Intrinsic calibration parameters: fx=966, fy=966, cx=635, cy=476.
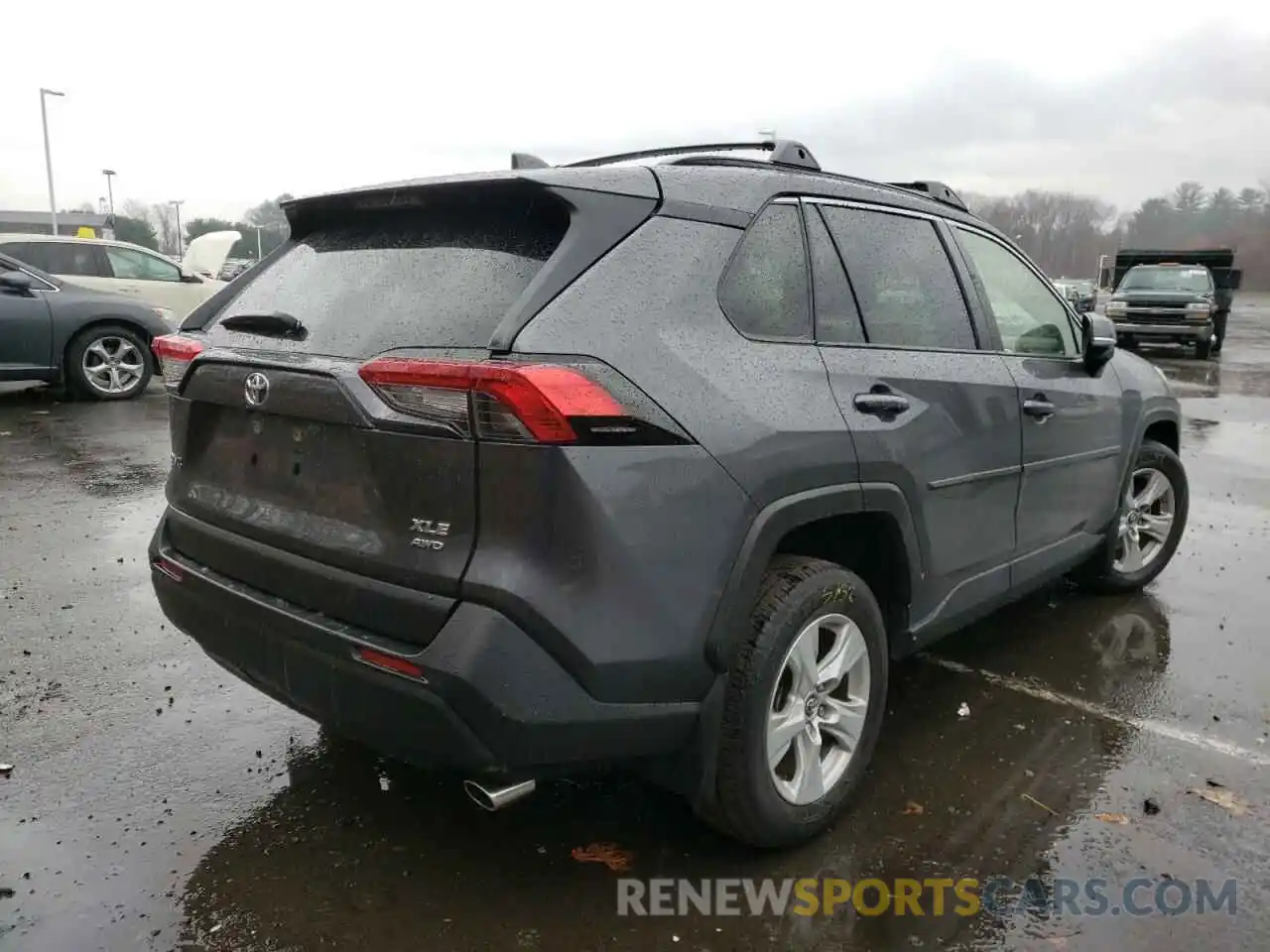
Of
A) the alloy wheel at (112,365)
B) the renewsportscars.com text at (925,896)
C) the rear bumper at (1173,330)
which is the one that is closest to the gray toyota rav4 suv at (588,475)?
the renewsportscars.com text at (925,896)

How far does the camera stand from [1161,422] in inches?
196

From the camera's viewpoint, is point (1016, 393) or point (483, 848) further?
point (1016, 393)

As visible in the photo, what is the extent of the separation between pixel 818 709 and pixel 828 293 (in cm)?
123

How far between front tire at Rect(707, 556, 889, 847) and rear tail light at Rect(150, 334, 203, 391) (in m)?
1.80

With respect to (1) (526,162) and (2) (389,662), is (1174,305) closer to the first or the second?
(1) (526,162)

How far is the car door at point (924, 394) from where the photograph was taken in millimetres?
2863

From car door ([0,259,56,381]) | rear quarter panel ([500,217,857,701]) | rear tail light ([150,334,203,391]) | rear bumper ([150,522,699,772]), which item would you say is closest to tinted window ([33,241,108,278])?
car door ([0,259,56,381])

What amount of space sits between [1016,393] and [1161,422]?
193cm

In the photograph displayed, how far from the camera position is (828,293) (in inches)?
114

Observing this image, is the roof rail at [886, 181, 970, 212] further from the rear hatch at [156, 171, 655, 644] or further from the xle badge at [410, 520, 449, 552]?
the xle badge at [410, 520, 449, 552]

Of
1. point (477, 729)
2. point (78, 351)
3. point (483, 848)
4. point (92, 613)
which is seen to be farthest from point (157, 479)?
point (477, 729)

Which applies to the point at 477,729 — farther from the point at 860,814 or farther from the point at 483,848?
the point at 860,814

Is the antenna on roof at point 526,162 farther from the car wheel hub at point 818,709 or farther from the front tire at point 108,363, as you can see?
the front tire at point 108,363

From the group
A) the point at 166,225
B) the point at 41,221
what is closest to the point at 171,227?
the point at 166,225
